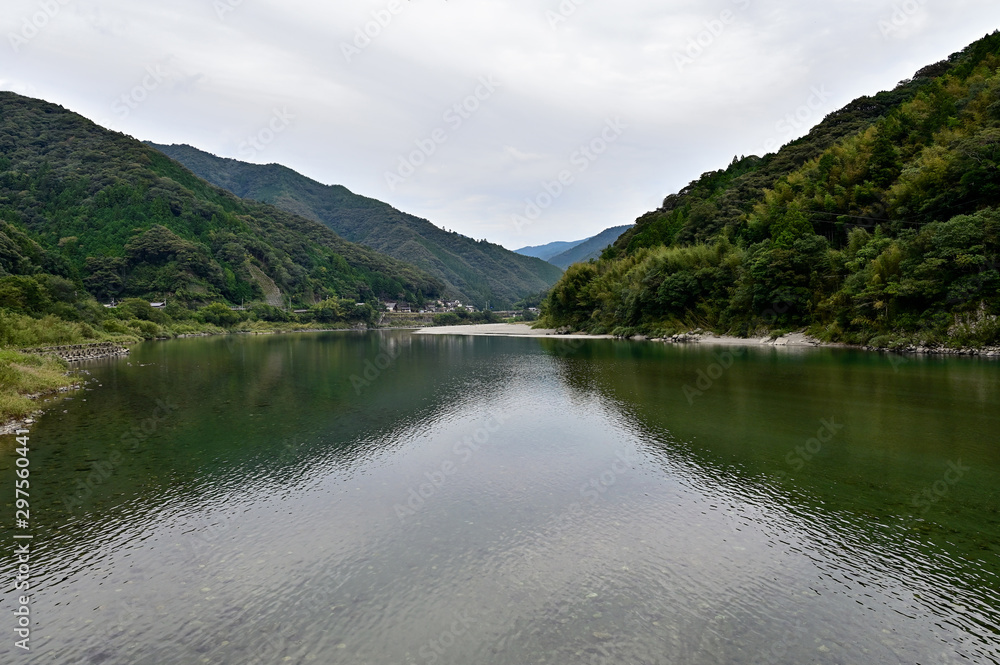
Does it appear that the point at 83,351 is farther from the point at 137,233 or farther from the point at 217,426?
the point at 137,233

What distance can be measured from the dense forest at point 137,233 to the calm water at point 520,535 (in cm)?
6345

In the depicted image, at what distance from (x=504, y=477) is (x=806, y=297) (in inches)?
1762

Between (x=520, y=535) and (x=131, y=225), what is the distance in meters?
130

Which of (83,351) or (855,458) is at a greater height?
(83,351)

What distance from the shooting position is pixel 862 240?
43.1 meters

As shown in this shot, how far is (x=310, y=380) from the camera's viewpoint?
28.9 metres

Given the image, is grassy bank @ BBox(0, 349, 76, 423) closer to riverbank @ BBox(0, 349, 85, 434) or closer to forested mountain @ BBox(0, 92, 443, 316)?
riverbank @ BBox(0, 349, 85, 434)

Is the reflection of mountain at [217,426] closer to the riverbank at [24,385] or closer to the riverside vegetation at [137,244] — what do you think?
the riverbank at [24,385]

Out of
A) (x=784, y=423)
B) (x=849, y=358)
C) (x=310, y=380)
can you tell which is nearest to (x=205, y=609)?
(x=784, y=423)

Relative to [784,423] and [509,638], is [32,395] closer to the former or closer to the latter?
[509,638]

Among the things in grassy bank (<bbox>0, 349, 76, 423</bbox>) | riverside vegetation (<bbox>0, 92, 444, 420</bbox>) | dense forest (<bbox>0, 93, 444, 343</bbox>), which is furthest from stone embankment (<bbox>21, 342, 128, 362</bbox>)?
dense forest (<bbox>0, 93, 444, 343</bbox>)

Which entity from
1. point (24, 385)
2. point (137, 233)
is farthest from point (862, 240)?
point (137, 233)

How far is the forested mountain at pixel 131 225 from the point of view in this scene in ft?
318

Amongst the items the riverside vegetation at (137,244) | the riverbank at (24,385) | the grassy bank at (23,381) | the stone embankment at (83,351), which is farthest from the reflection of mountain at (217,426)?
the riverside vegetation at (137,244)
